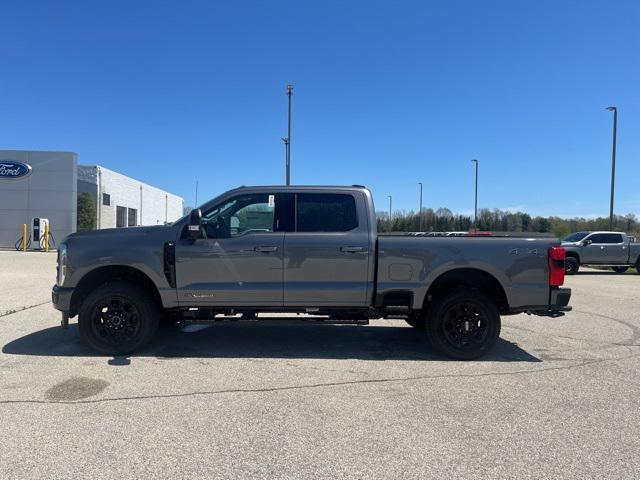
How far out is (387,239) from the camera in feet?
19.3

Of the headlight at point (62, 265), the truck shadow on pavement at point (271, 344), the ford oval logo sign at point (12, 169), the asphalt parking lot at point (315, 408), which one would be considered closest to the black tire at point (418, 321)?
the truck shadow on pavement at point (271, 344)

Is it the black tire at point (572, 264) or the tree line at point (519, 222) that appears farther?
the tree line at point (519, 222)

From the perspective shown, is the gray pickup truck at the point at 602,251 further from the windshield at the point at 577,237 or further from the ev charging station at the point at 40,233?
the ev charging station at the point at 40,233

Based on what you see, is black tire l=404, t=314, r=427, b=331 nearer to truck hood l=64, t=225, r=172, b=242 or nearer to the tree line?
truck hood l=64, t=225, r=172, b=242

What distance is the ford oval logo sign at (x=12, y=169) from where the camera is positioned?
29.8 m

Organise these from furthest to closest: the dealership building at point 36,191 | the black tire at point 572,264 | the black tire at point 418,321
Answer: the dealership building at point 36,191 → the black tire at point 572,264 → the black tire at point 418,321

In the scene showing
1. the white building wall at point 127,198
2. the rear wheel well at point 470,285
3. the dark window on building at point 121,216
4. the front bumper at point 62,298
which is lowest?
the front bumper at point 62,298

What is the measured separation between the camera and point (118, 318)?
5953 millimetres

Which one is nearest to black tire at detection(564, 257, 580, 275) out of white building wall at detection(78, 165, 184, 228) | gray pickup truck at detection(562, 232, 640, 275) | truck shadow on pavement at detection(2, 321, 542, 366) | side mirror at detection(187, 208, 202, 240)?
gray pickup truck at detection(562, 232, 640, 275)

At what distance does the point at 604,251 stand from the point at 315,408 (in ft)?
62.1

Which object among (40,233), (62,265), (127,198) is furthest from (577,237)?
(127,198)

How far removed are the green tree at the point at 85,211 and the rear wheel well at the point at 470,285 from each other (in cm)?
3248

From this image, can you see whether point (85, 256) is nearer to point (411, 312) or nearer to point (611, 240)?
point (411, 312)

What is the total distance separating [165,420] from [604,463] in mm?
3261
